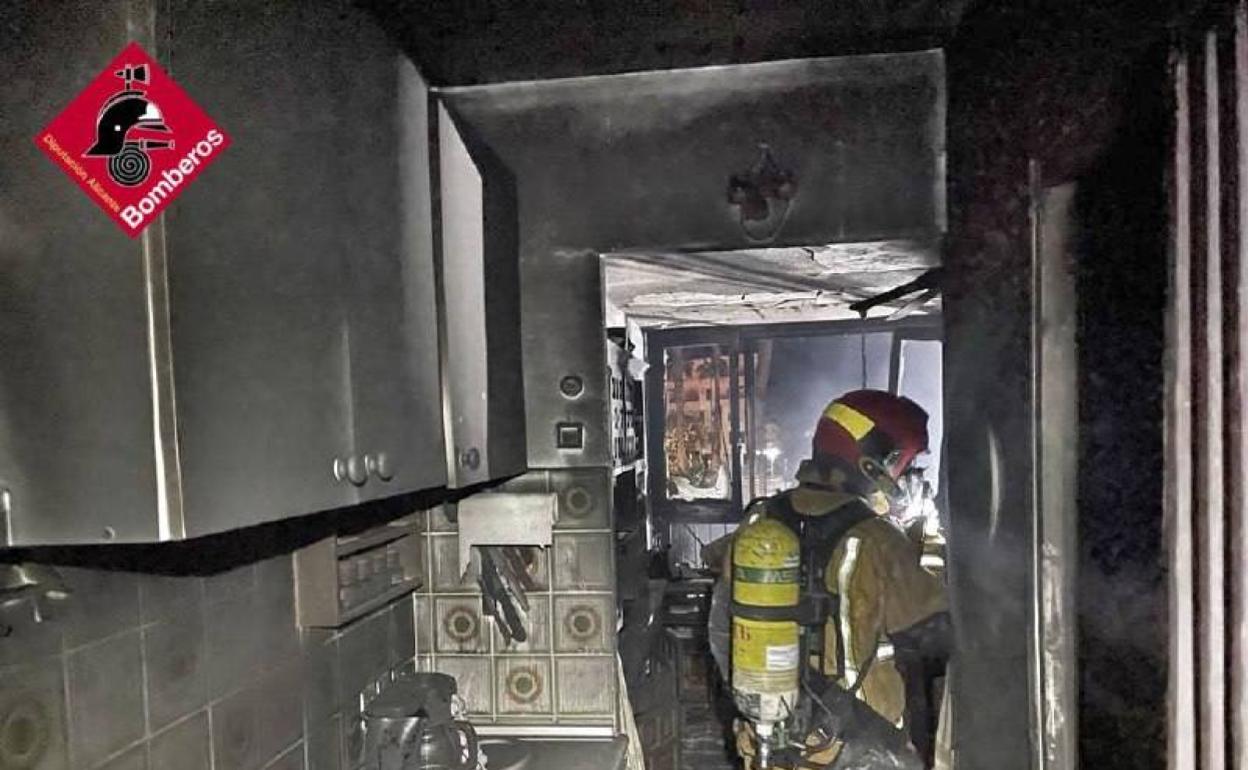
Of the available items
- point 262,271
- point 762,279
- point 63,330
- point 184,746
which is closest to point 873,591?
point 762,279

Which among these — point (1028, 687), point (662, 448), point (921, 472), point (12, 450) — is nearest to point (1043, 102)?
point (1028, 687)

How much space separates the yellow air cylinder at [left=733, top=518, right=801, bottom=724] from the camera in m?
2.19

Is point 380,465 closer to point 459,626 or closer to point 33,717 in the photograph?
point 33,717

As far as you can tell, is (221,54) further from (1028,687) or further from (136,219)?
(1028,687)

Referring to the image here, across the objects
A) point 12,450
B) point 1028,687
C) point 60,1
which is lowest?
point 1028,687

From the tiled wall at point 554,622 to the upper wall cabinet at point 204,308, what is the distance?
0.91 meters

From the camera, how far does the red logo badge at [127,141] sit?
0.93 m

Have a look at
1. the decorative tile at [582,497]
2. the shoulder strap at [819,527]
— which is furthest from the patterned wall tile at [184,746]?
the shoulder strap at [819,527]

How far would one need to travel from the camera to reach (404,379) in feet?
4.91

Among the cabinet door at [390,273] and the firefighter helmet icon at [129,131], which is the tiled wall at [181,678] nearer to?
the cabinet door at [390,273]

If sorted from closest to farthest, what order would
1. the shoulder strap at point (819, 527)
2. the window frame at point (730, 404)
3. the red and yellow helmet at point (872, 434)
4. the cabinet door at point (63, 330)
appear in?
1. the cabinet door at point (63, 330)
2. the shoulder strap at point (819, 527)
3. the red and yellow helmet at point (872, 434)
4. the window frame at point (730, 404)

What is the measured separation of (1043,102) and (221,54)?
45.7 inches

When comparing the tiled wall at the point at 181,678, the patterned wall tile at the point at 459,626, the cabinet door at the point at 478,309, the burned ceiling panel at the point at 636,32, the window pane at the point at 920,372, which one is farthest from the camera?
the window pane at the point at 920,372

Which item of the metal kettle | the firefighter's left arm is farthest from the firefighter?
the metal kettle
